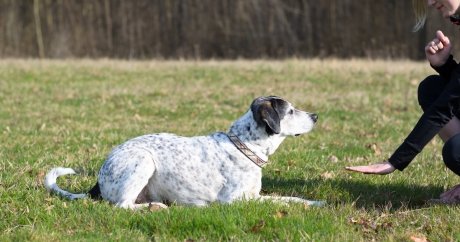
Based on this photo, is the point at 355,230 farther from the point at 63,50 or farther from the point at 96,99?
the point at 63,50

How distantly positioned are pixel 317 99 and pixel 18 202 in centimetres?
1168

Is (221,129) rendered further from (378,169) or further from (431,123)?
(431,123)

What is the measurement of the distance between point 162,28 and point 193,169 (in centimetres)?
2330

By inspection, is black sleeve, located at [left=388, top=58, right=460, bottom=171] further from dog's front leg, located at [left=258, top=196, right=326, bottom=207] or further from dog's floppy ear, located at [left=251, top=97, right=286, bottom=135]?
dog's floppy ear, located at [left=251, top=97, right=286, bottom=135]

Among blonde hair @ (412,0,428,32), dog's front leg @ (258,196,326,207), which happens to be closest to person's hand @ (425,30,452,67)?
→ blonde hair @ (412,0,428,32)

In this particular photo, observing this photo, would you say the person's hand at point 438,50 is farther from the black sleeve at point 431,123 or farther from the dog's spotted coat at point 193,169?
the dog's spotted coat at point 193,169

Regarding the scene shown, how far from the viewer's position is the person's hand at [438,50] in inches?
285

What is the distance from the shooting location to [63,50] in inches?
1187

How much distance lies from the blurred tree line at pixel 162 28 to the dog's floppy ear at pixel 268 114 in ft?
71.5

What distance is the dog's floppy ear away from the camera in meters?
7.50

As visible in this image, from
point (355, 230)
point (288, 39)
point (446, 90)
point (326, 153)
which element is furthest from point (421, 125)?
point (288, 39)

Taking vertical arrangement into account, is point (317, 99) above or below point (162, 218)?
below

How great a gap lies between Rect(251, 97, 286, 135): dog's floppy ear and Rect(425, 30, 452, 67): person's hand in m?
1.47

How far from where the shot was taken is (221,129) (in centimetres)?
1365
